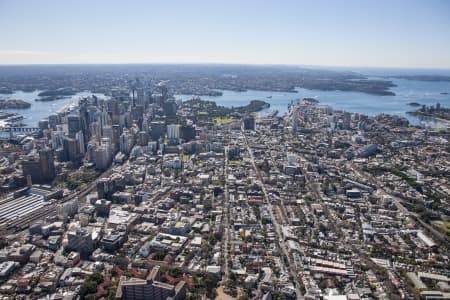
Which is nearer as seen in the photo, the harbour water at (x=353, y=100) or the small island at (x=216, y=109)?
the small island at (x=216, y=109)

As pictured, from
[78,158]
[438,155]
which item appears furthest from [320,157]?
[78,158]

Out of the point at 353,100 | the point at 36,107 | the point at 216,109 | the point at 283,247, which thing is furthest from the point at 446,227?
the point at 36,107

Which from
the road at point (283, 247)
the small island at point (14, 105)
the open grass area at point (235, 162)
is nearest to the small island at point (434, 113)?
the open grass area at point (235, 162)

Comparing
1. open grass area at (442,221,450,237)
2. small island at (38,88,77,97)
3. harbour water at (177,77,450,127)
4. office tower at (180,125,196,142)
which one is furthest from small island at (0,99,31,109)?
open grass area at (442,221,450,237)

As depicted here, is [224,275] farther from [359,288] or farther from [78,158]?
[78,158]

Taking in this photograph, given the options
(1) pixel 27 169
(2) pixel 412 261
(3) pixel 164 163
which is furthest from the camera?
(3) pixel 164 163

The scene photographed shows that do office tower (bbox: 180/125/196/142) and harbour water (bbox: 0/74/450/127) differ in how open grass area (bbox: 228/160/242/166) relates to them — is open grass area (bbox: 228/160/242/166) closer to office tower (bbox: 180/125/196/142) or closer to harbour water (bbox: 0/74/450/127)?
office tower (bbox: 180/125/196/142)

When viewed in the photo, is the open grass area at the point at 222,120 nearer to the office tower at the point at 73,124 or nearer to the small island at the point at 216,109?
the small island at the point at 216,109

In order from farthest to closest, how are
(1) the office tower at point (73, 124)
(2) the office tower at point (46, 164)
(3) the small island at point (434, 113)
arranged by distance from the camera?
(3) the small island at point (434, 113), (1) the office tower at point (73, 124), (2) the office tower at point (46, 164)
